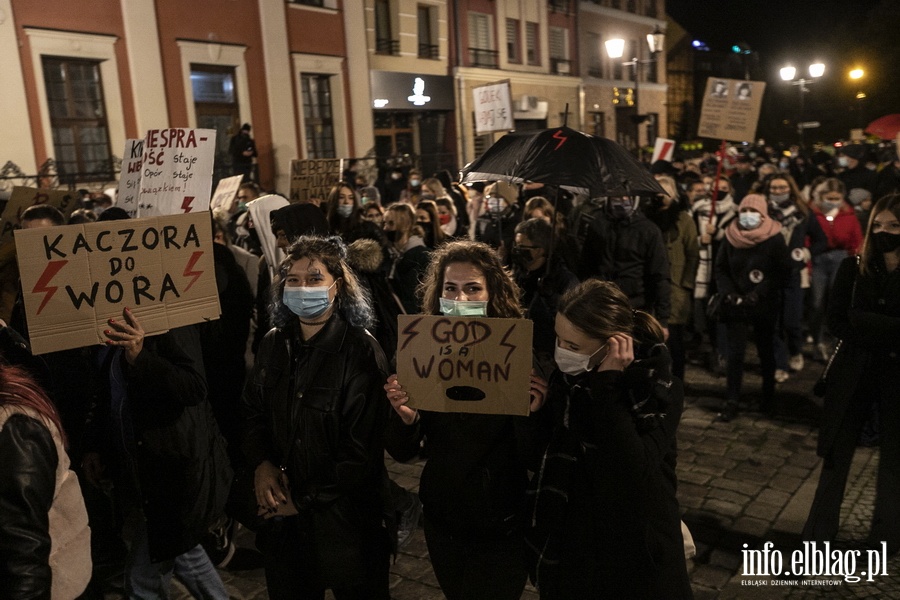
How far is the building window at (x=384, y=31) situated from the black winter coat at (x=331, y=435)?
2085cm

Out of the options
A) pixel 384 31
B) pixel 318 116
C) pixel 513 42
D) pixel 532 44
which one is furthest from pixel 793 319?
pixel 532 44

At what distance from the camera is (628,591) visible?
Result: 2492mm

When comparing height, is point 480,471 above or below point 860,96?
below

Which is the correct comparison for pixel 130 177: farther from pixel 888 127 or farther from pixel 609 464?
pixel 888 127

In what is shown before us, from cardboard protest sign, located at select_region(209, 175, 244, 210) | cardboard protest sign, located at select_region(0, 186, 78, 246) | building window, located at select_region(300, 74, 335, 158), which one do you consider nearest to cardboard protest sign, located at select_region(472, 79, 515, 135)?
Result: cardboard protest sign, located at select_region(209, 175, 244, 210)

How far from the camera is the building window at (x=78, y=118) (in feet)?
48.4

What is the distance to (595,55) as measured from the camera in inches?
1351

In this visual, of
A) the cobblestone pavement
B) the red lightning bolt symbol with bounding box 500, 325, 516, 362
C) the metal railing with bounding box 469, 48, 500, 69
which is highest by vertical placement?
the metal railing with bounding box 469, 48, 500, 69

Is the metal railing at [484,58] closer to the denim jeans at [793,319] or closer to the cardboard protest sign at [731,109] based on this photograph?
the cardboard protest sign at [731,109]

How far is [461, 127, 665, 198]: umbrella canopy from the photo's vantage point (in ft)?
15.5

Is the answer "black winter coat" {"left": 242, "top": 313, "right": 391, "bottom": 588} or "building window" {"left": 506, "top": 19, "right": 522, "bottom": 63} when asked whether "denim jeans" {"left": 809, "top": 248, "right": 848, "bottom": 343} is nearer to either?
"black winter coat" {"left": 242, "top": 313, "right": 391, "bottom": 588}

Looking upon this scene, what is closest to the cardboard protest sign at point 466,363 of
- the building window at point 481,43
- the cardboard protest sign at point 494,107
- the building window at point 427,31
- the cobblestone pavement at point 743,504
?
the cobblestone pavement at point 743,504

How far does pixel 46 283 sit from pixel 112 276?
0.23 metres

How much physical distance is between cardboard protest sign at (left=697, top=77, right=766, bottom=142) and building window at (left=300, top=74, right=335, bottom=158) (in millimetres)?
12740
